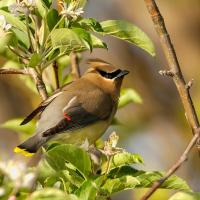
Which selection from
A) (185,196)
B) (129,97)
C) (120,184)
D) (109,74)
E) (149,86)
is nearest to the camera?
(185,196)

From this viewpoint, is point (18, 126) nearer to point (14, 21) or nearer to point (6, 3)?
point (6, 3)

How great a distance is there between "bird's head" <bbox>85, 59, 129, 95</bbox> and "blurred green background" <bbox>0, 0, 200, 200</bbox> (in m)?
1.43

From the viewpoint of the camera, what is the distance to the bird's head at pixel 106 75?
416 cm

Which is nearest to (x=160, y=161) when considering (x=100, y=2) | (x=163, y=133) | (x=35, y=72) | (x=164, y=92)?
(x=163, y=133)

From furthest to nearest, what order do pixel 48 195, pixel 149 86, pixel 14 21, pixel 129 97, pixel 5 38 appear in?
1. pixel 149 86
2. pixel 129 97
3. pixel 14 21
4. pixel 5 38
5. pixel 48 195

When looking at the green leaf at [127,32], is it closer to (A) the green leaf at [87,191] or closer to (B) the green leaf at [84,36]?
(B) the green leaf at [84,36]

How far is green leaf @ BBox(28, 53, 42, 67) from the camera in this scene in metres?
2.62

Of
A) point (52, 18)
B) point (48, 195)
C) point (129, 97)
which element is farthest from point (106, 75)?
point (48, 195)

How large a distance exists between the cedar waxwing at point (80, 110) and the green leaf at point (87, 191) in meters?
0.87

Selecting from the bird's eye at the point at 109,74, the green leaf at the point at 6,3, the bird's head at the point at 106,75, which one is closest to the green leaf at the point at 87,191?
the green leaf at the point at 6,3

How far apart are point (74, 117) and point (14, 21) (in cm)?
123

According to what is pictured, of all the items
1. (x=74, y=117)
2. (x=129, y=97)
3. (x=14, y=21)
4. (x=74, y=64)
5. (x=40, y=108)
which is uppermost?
(x=14, y=21)

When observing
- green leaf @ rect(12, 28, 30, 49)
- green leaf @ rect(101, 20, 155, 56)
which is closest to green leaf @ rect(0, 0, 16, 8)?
green leaf @ rect(12, 28, 30, 49)

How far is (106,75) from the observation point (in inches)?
166
